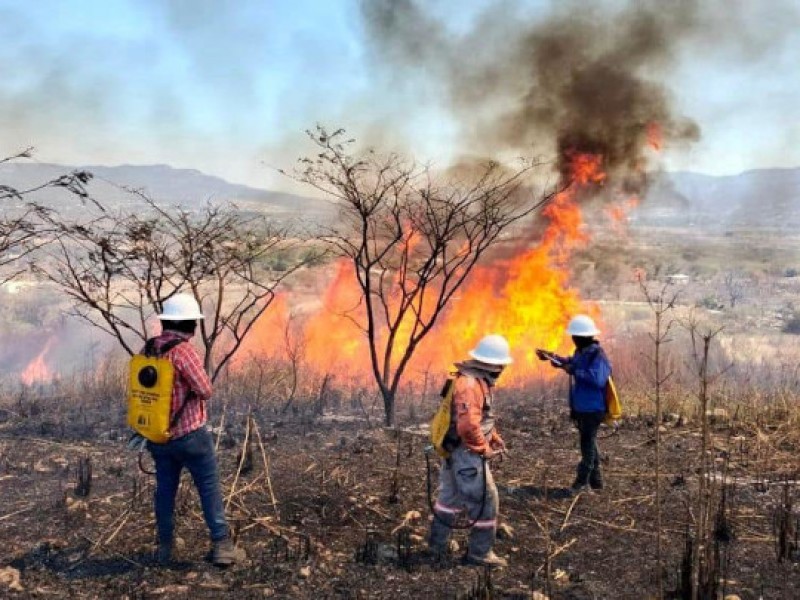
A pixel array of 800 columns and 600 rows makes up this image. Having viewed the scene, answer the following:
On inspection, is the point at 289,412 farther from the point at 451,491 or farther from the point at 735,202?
the point at 735,202

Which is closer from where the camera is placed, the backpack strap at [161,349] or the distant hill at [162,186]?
the backpack strap at [161,349]

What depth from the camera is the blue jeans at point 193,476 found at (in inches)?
183

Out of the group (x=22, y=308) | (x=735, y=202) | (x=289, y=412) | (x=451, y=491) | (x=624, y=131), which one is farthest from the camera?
(x=735, y=202)

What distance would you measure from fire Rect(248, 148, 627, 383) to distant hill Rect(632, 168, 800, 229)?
157ft

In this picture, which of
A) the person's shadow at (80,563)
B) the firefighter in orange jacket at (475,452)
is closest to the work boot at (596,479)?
the firefighter in orange jacket at (475,452)

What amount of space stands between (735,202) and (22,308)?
109 metres

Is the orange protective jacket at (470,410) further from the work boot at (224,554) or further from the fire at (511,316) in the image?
the fire at (511,316)

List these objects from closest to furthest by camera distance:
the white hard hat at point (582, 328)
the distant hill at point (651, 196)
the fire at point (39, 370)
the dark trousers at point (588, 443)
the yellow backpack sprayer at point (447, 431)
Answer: the yellow backpack sprayer at point (447, 431) → the white hard hat at point (582, 328) → the dark trousers at point (588, 443) → the fire at point (39, 370) → the distant hill at point (651, 196)

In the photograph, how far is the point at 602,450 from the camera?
328 inches

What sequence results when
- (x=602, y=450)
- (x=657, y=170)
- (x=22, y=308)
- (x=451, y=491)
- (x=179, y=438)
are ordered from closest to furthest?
1. (x=179, y=438)
2. (x=451, y=491)
3. (x=602, y=450)
4. (x=657, y=170)
5. (x=22, y=308)

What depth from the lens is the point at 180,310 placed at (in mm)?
4629

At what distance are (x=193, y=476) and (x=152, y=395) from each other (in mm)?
665

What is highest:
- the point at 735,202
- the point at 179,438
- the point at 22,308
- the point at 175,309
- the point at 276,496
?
the point at 735,202

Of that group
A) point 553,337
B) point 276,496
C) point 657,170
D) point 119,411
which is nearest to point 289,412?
point 119,411
